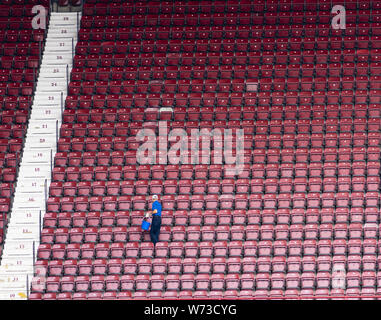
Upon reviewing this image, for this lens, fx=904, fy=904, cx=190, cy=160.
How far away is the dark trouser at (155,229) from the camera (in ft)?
48.5

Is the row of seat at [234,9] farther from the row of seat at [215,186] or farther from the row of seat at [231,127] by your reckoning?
the row of seat at [215,186]

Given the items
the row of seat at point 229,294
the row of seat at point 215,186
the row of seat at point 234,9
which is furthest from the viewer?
the row of seat at point 234,9

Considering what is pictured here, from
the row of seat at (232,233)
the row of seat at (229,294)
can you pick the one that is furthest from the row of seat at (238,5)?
the row of seat at (229,294)

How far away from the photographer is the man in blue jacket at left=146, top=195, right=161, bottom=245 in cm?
1466

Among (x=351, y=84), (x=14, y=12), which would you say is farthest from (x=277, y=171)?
(x=14, y=12)

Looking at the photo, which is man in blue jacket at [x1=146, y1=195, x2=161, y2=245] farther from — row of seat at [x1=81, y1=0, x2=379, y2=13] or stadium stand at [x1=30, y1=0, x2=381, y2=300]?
row of seat at [x1=81, y1=0, x2=379, y2=13]

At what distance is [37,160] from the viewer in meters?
16.6

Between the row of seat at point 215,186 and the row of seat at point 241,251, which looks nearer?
the row of seat at point 241,251

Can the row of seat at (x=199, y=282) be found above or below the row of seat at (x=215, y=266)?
below

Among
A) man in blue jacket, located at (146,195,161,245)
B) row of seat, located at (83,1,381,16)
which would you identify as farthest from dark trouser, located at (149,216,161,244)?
row of seat, located at (83,1,381,16)

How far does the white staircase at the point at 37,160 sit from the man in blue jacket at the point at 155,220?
194 centimetres
